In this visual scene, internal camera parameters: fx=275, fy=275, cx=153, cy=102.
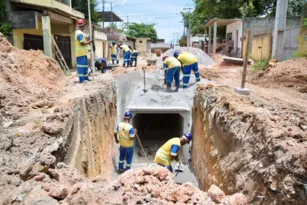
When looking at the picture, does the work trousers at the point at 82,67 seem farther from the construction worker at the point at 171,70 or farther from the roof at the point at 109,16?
the roof at the point at 109,16

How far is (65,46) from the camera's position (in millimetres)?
16609

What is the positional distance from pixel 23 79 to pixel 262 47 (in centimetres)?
1386

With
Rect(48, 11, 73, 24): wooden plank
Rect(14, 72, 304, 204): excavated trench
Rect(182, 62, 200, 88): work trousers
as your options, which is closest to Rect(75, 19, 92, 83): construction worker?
Rect(14, 72, 304, 204): excavated trench

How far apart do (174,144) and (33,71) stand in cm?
446

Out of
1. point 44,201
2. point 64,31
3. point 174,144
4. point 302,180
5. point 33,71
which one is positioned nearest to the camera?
point 44,201

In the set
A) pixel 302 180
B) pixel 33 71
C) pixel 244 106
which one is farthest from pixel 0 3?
pixel 302 180

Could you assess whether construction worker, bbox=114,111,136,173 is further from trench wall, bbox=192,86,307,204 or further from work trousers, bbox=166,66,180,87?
work trousers, bbox=166,66,180,87

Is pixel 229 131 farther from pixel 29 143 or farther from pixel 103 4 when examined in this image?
pixel 103 4

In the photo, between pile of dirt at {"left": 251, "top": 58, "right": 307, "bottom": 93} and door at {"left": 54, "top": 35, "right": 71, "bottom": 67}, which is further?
door at {"left": 54, "top": 35, "right": 71, "bottom": 67}

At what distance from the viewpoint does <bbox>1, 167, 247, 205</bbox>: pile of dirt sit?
263cm

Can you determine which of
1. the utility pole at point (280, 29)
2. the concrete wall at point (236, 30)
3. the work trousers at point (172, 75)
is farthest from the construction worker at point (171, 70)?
the concrete wall at point (236, 30)

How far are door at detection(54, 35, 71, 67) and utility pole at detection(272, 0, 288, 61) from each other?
11.6 metres

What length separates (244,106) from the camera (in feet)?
17.3

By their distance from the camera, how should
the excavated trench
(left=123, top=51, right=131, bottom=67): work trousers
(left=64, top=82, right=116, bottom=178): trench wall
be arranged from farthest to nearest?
1. (left=123, top=51, right=131, bottom=67): work trousers
2. (left=64, top=82, right=116, bottom=178): trench wall
3. the excavated trench
